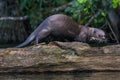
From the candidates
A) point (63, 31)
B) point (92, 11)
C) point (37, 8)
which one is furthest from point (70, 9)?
point (37, 8)

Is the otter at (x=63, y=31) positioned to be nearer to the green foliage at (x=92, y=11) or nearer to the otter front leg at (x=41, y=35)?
the otter front leg at (x=41, y=35)

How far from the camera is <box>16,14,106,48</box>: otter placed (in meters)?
5.49

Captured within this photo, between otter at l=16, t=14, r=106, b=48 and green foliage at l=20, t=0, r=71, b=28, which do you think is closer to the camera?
otter at l=16, t=14, r=106, b=48

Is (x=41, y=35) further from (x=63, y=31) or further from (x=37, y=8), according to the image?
(x=37, y=8)

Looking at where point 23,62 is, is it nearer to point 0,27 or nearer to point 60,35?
point 60,35

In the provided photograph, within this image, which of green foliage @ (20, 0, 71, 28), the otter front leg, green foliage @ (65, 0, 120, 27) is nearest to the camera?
the otter front leg

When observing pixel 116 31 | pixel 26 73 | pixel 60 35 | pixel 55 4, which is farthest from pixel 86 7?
pixel 26 73

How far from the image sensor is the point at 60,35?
585cm

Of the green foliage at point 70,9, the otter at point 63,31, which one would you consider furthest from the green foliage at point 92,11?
the otter at point 63,31

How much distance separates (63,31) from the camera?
5.82 m

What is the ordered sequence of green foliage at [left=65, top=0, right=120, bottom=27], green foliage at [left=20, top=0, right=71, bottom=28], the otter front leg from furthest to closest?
green foliage at [left=20, top=0, right=71, bottom=28]
green foliage at [left=65, top=0, right=120, bottom=27]
the otter front leg

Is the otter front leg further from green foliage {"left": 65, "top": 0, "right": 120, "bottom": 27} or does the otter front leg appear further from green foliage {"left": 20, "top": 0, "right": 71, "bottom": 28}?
green foliage {"left": 20, "top": 0, "right": 71, "bottom": 28}

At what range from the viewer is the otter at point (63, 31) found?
18.0 feet

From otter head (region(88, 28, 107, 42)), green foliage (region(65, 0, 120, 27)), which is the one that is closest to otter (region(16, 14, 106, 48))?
otter head (region(88, 28, 107, 42))
